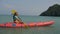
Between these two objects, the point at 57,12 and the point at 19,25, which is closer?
the point at 19,25

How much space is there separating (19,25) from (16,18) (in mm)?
1163

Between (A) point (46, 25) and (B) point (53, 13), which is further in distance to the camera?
(B) point (53, 13)

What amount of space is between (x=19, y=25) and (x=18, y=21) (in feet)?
2.13

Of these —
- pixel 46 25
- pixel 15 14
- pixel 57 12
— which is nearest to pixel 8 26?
pixel 15 14

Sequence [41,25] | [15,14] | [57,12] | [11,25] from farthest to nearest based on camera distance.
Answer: [57,12]
[41,25]
[11,25]
[15,14]

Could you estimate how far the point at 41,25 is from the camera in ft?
70.5

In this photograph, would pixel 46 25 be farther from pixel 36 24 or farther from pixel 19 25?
pixel 19 25

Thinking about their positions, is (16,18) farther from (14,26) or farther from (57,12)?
(57,12)

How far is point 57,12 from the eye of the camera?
9944 cm

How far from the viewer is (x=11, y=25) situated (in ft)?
65.0

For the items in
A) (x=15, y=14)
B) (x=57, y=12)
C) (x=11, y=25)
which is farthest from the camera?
(x=57, y=12)

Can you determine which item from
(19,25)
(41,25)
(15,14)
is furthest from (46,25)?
(15,14)

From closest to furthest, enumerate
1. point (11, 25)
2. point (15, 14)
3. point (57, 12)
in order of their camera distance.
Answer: point (15, 14), point (11, 25), point (57, 12)

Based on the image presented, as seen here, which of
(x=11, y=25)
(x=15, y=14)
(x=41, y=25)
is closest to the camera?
(x=15, y=14)
